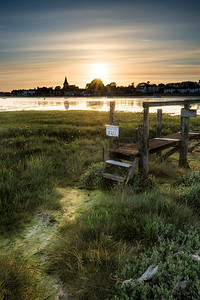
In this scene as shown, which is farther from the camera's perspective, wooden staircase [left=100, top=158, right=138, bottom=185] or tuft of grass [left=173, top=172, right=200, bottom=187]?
tuft of grass [left=173, top=172, right=200, bottom=187]

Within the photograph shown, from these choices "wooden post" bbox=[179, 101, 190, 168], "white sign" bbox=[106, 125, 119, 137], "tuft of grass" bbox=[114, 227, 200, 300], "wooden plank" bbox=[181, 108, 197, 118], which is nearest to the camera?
"tuft of grass" bbox=[114, 227, 200, 300]

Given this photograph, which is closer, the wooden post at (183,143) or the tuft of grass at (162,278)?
the tuft of grass at (162,278)

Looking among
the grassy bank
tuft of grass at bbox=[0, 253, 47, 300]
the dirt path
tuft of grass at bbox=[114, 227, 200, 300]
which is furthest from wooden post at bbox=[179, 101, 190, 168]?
tuft of grass at bbox=[0, 253, 47, 300]

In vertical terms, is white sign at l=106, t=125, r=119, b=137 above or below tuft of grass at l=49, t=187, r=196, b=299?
above

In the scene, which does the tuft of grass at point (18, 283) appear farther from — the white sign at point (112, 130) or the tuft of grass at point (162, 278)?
the white sign at point (112, 130)

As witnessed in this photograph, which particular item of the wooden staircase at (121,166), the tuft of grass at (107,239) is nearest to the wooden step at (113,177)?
the wooden staircase at (121,166)

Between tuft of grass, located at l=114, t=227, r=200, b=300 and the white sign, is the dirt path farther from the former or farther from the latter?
the white sign

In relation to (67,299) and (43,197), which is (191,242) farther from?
(43,197)

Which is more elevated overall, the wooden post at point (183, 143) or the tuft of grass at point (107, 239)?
the wooden post at point (183, 143)

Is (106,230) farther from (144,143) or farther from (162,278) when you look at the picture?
(144,143)

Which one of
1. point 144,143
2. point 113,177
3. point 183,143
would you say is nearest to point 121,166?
point 113,177

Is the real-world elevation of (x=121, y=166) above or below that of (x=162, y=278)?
above

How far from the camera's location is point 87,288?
303 cm

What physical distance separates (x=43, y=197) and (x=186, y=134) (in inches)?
235
